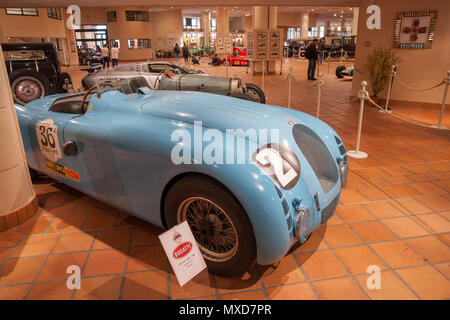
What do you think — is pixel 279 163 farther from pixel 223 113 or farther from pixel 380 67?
pixel 380 67

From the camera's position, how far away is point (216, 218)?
214 centimetres

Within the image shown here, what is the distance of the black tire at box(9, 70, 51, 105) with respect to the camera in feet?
24.7

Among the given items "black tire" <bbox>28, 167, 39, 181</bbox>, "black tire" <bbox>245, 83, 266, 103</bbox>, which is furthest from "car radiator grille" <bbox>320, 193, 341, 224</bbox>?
"black tire" <bbox>245, 83, 266, 103</bbox>

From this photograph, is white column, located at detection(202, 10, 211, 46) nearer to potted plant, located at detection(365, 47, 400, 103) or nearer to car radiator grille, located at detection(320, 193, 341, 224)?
potted plant, located at detection(365, 47, 400, 103)

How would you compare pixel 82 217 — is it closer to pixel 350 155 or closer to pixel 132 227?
pixel 132 227

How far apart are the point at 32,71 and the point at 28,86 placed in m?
0.37

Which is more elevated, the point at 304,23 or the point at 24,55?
the point at 304,23

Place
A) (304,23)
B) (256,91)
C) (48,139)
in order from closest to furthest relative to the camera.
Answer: (48,139) → (256,91) → (304,23)

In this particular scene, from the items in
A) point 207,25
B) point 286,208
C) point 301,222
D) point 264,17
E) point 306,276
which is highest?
point 207,25

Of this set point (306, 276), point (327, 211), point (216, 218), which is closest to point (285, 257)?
point (306, 276)
